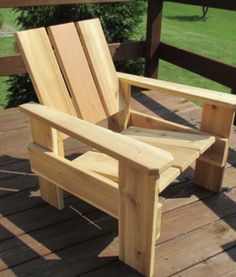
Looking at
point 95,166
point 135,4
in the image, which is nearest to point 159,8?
point 135,4

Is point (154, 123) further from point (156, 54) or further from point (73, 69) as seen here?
point (156, 54)

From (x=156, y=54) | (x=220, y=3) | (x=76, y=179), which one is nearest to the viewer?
(x=76, y=179)

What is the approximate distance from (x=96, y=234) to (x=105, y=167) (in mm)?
362

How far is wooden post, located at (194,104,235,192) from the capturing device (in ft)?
7.12

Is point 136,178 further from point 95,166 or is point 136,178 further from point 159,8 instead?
point 159,8

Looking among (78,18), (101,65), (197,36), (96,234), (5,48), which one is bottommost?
(197,36)

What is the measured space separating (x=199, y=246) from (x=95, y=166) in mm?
676

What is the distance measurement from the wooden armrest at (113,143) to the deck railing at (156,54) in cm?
160

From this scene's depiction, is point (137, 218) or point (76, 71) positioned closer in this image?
point (137, 218)

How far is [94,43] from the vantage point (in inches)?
95.0

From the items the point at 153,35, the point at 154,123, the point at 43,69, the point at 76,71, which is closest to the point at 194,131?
the point at 154,123

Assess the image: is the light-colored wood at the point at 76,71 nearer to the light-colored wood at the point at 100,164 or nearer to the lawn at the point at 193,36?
the light-colored wood at the point at 100,164

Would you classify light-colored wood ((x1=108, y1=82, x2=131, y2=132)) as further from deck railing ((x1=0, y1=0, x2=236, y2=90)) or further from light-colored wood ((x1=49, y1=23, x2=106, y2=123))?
deck railing ((x1=0, y1=0, x2=236, y2=90))

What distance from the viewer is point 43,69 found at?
207cm
